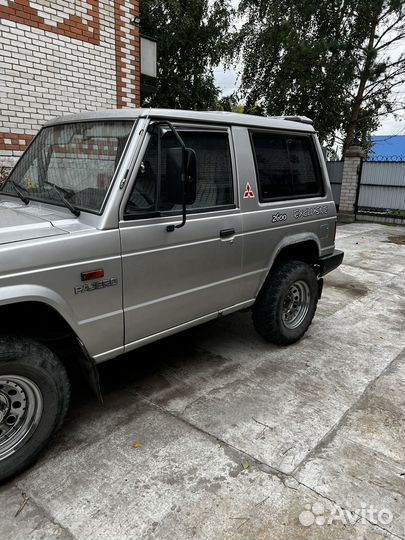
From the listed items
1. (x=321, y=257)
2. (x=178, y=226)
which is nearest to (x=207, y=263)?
(x=178, y=226)

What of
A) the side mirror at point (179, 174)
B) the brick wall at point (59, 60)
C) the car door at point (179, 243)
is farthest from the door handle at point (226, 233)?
the brick wall at point (59, 60)

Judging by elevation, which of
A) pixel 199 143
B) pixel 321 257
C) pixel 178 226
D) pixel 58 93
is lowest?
pixel 321 257

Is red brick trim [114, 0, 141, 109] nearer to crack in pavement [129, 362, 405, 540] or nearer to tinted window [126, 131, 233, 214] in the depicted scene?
tinted window [126, 131, 233, 214]

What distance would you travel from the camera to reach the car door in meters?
2.69

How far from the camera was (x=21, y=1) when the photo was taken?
6125 mm

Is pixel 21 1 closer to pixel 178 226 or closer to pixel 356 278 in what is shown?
pixel 178 226

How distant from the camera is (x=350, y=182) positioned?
14453 mm

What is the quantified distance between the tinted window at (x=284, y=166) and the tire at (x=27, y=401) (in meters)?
2.15

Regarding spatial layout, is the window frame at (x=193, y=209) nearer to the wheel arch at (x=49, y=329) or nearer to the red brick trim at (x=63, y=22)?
the wheel arch at (x=49, y=329)

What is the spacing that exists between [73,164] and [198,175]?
0.88m

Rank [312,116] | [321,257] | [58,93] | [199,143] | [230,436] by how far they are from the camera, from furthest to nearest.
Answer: [312,116], [58,93], [321,257], [199,143], [230,436]

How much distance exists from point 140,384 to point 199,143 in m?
1.95

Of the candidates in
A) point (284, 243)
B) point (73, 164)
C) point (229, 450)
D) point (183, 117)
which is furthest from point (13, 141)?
point (229, 450)

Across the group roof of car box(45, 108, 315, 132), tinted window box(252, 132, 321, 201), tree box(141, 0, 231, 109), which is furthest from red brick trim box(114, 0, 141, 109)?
tree box(141, 0, 231, 109)
